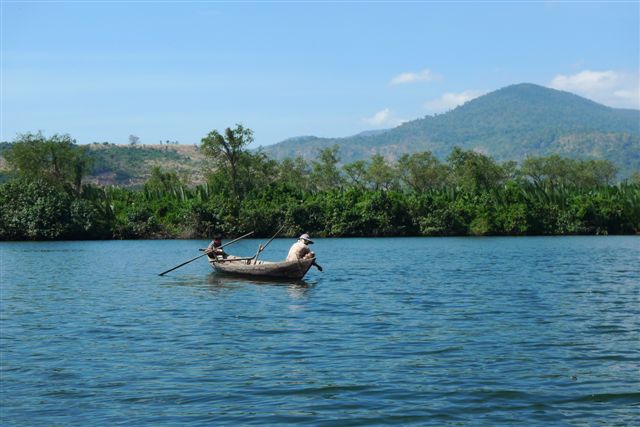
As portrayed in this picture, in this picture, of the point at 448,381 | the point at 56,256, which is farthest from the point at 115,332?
the point at 56,256

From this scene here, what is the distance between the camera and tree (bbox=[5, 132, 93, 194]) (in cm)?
9206

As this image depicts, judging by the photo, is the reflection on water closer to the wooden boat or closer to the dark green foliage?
the wooden boat

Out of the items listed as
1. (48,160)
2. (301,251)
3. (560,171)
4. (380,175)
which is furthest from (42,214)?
(560,171)

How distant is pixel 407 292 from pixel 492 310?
5.74 metres

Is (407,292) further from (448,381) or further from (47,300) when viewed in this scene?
(448,381)

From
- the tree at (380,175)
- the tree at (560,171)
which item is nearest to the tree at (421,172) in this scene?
the tree at (380,175)

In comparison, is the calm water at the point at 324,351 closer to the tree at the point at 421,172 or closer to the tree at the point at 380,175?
the tree at the point at 421,172

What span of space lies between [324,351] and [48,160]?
84.3m

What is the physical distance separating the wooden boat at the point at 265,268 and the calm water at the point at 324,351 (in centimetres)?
55

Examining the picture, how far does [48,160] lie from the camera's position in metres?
94.4

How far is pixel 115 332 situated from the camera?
20.0 metres

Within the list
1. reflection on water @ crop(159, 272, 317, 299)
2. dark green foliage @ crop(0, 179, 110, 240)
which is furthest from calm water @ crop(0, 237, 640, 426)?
dark green foliage @ crop(0, 179, 110, 240)

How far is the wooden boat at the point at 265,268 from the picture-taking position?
103ft

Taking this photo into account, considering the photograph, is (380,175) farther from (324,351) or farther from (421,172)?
(324,351)
